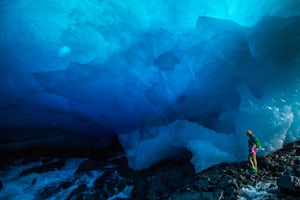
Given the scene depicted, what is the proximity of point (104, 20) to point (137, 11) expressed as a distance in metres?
0.91

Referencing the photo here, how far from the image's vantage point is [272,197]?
4059 millimetres

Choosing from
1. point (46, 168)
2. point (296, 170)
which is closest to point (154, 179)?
point (296, 170)

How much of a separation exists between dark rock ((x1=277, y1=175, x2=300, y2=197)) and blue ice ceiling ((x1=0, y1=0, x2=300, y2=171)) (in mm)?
1652

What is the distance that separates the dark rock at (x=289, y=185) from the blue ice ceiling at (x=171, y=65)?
165 cm

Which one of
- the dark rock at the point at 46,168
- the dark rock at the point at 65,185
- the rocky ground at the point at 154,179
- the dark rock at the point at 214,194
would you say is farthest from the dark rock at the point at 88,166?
the dark rock at the point at 214,194

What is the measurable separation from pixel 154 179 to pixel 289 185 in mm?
3827

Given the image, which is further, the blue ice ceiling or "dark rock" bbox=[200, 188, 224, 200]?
the blue ice ceiling

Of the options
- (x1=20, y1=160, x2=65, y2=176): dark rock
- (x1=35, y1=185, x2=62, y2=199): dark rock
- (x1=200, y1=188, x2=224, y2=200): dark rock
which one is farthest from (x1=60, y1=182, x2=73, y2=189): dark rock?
(x1=200, y1=188, x2=224, y2=200): dark rock

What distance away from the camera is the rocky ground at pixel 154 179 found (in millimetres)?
4602

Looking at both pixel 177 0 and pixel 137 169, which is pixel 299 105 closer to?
pixel 177 0

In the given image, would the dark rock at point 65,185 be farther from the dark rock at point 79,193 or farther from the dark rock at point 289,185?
the dark rock at point 289,185

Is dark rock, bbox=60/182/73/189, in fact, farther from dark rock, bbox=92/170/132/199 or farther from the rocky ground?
dark rock, bbox=92/170/132/199

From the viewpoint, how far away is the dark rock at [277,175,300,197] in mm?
3982

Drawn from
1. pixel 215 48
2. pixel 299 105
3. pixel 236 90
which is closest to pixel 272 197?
pixel 299 105
